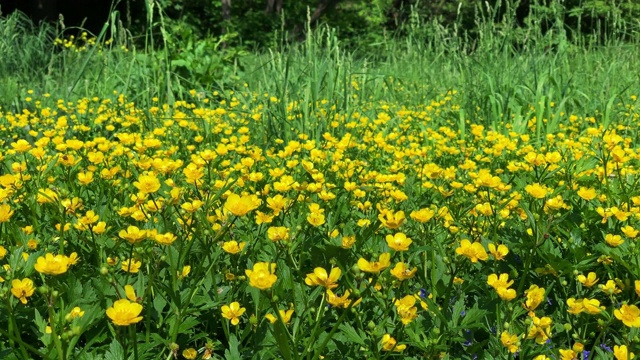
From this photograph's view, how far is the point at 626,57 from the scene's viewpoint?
18.8ft

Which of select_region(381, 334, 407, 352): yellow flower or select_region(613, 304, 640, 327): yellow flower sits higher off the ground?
select_region(613, 304, 640, 327): yellow flower

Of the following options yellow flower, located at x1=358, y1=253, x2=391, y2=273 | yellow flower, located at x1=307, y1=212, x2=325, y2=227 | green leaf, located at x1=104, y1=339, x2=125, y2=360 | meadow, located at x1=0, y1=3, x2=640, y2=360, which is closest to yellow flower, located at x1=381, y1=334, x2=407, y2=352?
meadow, located at x1=0, y1=3, x2=640, y2=360

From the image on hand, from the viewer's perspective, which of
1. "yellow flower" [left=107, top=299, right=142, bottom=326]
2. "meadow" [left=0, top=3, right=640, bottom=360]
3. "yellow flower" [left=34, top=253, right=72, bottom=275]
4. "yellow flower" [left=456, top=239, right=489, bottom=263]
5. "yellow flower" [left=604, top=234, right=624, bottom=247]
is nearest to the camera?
"yellow flower" [left=107, top=299, right=142, bottom=326]

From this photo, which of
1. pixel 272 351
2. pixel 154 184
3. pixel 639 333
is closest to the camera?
pixel 272 351

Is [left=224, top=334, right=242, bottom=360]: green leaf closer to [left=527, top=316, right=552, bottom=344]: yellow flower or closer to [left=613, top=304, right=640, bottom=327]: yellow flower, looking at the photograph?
[left=527, top=316, right=552, bottom=344]: yellow flower

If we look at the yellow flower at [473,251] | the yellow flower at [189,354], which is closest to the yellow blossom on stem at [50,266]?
the yellow flower at [189,354]

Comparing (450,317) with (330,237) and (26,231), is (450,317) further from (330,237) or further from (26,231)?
(26,231)

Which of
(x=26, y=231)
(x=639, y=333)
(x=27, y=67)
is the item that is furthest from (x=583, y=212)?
(x=27, y=67)

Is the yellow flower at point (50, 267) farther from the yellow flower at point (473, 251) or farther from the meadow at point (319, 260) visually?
the yellow flower at point (473, 251)

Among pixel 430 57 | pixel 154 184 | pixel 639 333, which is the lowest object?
pixel 430 57

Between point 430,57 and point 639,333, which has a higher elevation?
point 639,333

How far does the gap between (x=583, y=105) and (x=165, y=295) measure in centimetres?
395

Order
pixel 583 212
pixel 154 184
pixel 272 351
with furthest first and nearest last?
pixel 583 212, pixel 154 184, pixel 272 351

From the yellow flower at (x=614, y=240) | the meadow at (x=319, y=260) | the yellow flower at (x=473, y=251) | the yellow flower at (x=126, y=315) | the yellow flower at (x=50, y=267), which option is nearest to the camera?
the yellow flower at (x=126, y=315)
